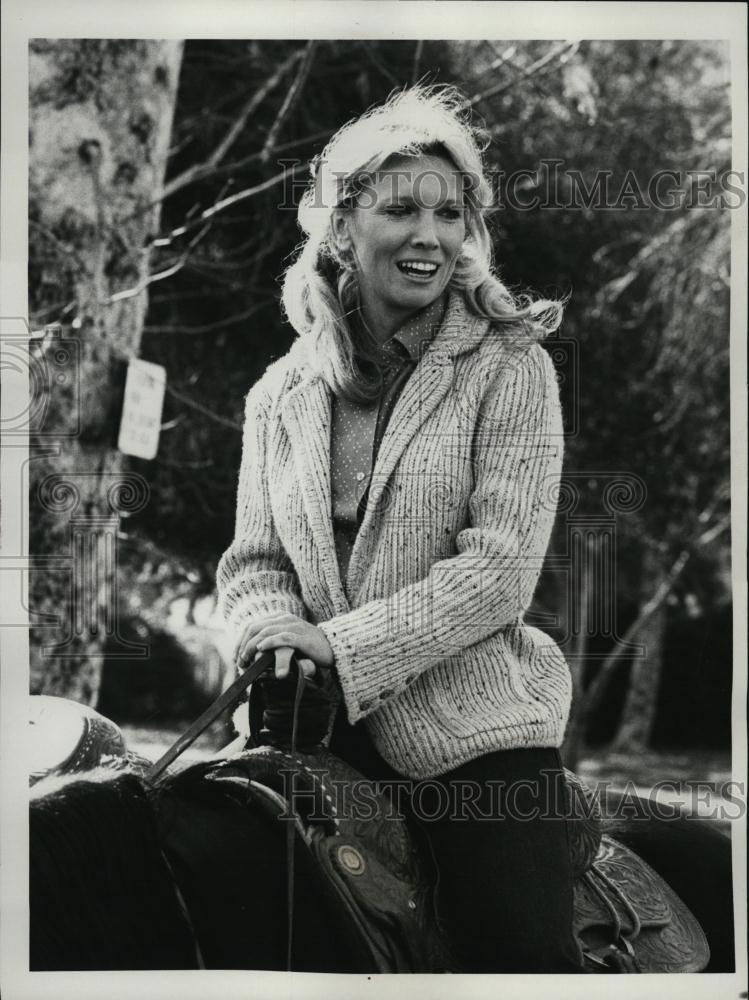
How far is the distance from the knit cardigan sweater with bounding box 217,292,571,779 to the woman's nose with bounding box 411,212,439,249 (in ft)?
0.40

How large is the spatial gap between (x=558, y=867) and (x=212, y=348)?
1.63 metres

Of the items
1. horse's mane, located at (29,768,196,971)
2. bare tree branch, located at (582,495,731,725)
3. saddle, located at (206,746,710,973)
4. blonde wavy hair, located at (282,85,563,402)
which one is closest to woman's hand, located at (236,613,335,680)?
saddle, located at (206,746,710,973)

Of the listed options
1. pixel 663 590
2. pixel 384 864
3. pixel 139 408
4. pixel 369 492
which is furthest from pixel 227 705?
pixel 663 590

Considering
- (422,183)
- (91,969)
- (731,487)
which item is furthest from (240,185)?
(91,969)

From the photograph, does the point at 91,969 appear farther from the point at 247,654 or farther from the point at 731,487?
the point at 731,487

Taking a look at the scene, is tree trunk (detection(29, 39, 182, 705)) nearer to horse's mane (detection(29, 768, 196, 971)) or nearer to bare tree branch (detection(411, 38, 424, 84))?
bare tree branch (detection(411, 38, 424, 84))

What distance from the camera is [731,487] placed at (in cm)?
284

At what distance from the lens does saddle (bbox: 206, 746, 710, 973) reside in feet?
6.81

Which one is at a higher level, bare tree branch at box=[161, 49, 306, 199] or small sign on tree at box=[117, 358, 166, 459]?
bare tree branch at box=[161, 49, 306, 199]

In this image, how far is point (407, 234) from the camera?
7.96 ft

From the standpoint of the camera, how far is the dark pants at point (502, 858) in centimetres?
219

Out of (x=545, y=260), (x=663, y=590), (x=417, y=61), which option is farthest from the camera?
→ (x=663, y=590)

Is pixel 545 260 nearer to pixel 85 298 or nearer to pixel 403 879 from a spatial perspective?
pixel 85 298

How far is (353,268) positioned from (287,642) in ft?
2.54
